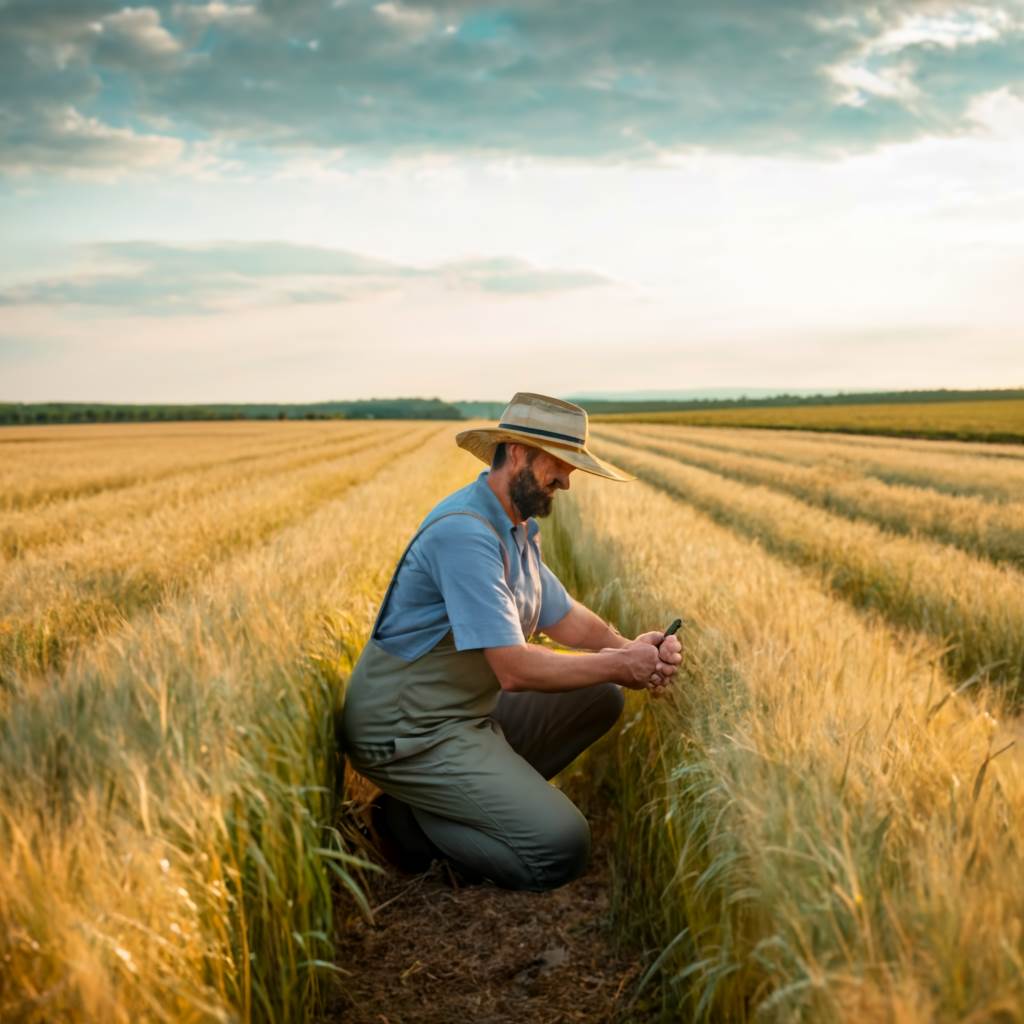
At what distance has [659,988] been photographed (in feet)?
9.43

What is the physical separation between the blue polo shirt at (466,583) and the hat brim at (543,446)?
16 cm

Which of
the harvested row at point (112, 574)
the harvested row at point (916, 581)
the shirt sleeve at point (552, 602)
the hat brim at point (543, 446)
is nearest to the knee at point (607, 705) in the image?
the shirt sleeve at point (552, 602)

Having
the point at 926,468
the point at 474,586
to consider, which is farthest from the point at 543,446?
the point at 926,468

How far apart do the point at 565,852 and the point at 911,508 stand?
9.93 meters

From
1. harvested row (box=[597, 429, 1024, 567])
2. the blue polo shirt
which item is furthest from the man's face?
harvested row (box=[597, 429, 1024, 567])

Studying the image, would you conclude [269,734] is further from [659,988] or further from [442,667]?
[659,988]

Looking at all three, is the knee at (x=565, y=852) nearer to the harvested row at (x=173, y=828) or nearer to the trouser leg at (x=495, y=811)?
the trouser leg at (x=495, y=811)

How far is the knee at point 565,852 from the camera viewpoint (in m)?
3.45

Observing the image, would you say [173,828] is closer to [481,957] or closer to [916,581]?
[481,957]

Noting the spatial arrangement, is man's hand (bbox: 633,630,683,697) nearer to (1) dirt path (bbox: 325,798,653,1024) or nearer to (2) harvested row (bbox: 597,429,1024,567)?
(1) dirt path (bbox: 325,798,653,1024)

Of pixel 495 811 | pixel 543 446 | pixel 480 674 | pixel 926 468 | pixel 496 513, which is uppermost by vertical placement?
pixel 543 446

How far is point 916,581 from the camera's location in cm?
739

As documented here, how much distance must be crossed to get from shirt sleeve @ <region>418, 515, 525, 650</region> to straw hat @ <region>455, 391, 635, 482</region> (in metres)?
0.37

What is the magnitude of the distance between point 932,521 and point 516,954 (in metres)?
9.54
